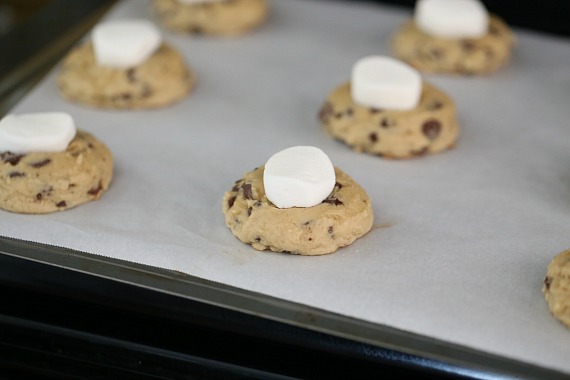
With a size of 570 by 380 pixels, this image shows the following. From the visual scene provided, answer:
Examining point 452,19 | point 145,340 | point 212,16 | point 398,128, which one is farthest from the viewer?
point 212,16

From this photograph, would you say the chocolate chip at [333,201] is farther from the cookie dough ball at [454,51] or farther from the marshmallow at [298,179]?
the cookie dough ball at [454,51]

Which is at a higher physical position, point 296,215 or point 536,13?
point 296,215

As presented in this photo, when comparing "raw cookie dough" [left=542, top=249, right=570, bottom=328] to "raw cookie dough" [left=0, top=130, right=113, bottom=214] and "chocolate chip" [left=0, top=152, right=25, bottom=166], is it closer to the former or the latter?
"raw cookie dough" [left=0, top=130, right=113, bottom=214]

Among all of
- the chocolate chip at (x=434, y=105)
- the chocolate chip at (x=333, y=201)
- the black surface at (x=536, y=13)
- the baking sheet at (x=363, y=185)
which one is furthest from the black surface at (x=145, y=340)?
the black surface at (x=536, y=13)

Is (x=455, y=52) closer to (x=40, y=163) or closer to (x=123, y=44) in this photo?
(x=123, y=44)

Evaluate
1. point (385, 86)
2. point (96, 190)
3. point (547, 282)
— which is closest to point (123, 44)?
point (96, 190)

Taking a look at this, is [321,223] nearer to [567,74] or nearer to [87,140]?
[87,140]

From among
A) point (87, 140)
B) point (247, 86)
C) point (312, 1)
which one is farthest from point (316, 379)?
point (312, 1)
